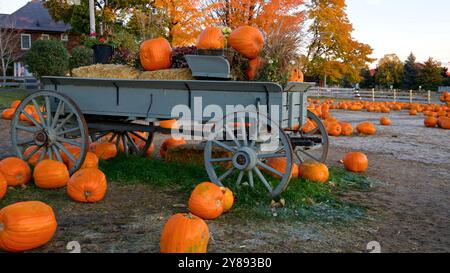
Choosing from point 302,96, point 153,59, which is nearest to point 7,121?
point 153,59

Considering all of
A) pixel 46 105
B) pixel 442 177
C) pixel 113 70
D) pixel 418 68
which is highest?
pixel 418 68

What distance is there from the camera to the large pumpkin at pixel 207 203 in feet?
13.3

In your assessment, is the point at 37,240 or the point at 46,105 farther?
the point at 46,105

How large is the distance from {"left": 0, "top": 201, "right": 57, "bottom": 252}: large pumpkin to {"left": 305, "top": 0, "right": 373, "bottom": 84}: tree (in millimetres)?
31096

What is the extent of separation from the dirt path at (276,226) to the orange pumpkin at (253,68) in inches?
64.7

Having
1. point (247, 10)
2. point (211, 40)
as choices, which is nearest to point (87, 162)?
point (211, 40)

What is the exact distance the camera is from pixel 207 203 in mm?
4043

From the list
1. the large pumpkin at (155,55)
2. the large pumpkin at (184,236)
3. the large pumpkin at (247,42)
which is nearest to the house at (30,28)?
the large pumpkin at (155,55)

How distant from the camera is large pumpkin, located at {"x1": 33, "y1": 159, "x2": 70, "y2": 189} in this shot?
16.5 feet

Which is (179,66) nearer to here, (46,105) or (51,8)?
(46,105)

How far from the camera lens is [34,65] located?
23.5 meters

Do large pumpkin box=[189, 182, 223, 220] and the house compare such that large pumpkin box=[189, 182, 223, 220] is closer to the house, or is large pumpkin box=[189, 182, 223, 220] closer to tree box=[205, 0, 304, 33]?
tree box=[205, 0, 304, 33]
